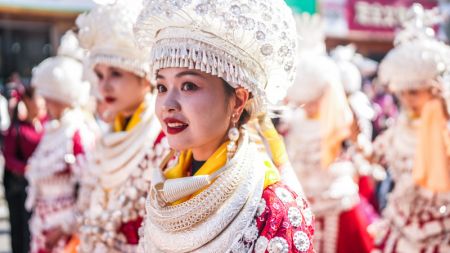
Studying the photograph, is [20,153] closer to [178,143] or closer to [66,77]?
[66,77]

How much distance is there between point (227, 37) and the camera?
1948mm

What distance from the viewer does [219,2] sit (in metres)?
1.93

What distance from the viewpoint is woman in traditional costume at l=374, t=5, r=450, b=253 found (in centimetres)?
384

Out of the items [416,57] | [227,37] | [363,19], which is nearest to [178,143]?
[227,37]

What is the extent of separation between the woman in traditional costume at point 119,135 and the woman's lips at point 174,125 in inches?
34.0

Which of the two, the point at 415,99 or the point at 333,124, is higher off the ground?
the point at 415,99

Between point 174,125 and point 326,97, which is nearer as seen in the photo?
point 174,125

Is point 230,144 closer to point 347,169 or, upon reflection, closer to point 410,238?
point 410,238

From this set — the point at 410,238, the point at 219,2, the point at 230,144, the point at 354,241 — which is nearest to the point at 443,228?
the point at 410,238

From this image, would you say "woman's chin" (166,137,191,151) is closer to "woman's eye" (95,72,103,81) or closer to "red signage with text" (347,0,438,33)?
"woman's eye" (95,72,103,81)

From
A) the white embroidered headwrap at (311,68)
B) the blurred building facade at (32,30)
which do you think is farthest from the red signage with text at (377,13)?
the white embroidered headwrap at (311,68)

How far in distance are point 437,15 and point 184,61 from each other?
2881 mm

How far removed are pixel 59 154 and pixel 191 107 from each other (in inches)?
92.5

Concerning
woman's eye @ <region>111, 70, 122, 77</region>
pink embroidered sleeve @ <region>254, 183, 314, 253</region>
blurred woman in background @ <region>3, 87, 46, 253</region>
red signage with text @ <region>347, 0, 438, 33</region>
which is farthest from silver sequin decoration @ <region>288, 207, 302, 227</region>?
red signage with text @ <region>347, 0, 438, 33</region>
